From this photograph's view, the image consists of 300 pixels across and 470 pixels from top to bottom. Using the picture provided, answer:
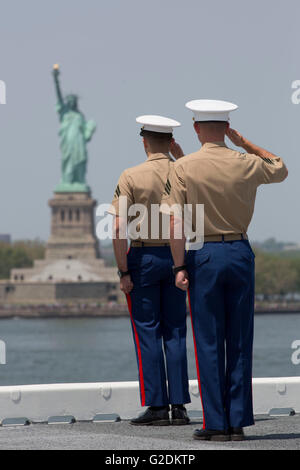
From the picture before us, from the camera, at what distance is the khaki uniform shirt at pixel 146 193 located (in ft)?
21.5

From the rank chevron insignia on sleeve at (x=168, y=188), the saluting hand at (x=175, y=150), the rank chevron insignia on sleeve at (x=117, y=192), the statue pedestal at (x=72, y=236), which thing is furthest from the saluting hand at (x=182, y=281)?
the statue pedestal at (x=72, y=236)

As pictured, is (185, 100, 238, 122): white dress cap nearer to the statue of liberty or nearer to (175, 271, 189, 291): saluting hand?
(175, 271, 189, 291): saluting hand

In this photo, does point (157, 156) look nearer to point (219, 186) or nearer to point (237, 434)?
point (219, 186)

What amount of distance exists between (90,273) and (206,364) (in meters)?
88.4

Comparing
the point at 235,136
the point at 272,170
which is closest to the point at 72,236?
the point at 235,136

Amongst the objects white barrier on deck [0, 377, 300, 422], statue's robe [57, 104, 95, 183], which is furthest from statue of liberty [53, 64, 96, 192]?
white barrier on deck [0, 377, 300, 422]

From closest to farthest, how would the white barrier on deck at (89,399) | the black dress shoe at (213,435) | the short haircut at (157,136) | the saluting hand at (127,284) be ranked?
the black dress shoe at (213,435) < the saluting hand at (127,284) < the short haircut at (157,136) < the white barrier on deck at (89,399)

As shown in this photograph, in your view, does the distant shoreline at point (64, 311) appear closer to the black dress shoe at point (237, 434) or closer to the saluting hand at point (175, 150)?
the saluting hand at point (175, 150)

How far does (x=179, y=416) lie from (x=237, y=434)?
0.82 metres

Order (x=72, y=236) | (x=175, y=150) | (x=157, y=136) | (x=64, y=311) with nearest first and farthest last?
(x=157, y=136) → (x=175, y=150) → (x=64, y=311) → (x=72, y=236)

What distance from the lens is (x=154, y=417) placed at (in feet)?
21.6
